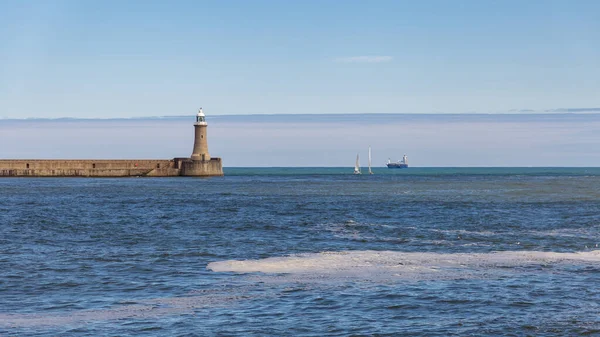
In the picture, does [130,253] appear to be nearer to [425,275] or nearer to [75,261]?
[75,261]

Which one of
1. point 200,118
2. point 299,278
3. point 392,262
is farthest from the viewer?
point 200,118

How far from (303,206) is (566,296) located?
41.0 metres

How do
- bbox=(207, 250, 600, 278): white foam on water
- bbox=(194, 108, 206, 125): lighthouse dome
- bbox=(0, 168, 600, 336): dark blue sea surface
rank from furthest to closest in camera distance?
bbox=(194, 108, 206, 125): lighthouse dome < bbox=(207, 250, 600, 278): white foam on water < bbox=(0, 168, 600, 336): dark blue sea surface

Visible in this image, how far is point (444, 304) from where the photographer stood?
743 inches

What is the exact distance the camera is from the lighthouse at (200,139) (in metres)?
134

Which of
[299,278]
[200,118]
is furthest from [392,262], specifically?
[200,118]

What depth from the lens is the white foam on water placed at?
24250 mm

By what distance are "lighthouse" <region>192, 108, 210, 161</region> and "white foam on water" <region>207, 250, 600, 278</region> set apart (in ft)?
350

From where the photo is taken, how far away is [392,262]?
85.8 feet

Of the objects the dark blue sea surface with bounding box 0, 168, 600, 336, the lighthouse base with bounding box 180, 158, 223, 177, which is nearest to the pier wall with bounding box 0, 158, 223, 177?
the lighthouse base with bounding box 180, 158, 223, 177

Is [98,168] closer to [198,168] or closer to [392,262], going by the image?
[198,168]

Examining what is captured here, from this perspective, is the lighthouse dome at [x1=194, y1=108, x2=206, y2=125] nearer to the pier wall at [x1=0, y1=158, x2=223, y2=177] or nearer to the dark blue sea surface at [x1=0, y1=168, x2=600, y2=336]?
the pier wall at [x1=0, y1=158, x2=223, y2=177]

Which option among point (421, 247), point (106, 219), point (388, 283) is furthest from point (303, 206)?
point (388, 283)

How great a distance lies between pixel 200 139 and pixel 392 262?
→ 111m
